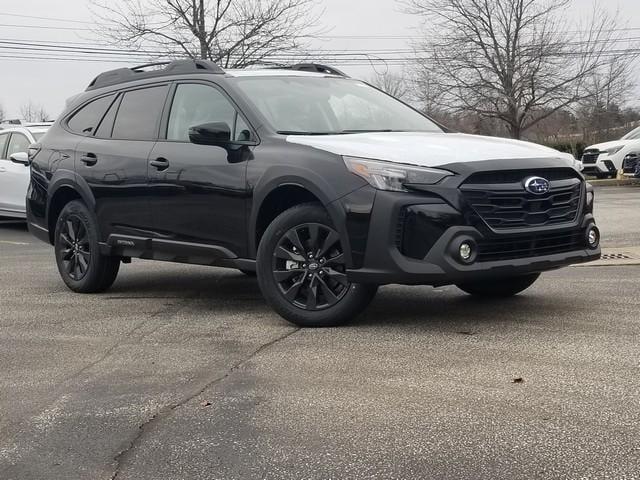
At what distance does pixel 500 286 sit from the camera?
659cm

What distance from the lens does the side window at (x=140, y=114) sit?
22.4 feet

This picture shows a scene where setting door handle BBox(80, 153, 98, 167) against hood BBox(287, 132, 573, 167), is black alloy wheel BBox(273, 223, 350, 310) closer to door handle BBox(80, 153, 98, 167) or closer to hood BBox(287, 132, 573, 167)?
hood BBox(287, 132, 573, 167)

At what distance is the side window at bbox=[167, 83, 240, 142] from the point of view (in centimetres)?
626

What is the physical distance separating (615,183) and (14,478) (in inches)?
786

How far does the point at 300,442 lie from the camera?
11.5ft

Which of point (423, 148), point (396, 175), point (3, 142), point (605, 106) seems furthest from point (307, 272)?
point (605, 106)

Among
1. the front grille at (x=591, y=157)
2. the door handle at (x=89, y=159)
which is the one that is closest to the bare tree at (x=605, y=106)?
the front grille at (x=591, y=157)

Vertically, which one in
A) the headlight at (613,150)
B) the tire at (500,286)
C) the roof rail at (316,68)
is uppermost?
the roof rail at (316,68)

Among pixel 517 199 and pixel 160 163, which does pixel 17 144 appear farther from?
pixel 517 199

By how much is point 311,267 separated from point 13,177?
929cm

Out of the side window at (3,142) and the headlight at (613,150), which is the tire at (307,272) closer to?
the side window at (3,142)

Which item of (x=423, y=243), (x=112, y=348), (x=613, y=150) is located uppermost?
(x=613, y=150)

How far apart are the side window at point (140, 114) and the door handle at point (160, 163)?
284 mm

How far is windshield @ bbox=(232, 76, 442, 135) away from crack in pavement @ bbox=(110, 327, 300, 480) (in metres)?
1.59
